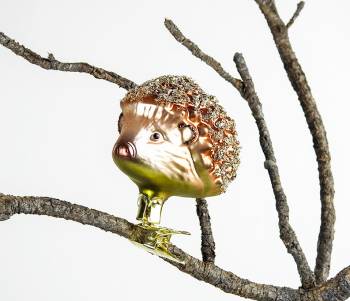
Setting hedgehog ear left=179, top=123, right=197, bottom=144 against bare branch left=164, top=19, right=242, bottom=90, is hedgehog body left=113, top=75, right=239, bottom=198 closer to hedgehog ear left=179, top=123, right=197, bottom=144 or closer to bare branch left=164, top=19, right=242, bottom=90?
hedgehog ear left=179, top=123, right=197, bottom=144

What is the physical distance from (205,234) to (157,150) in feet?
0.67

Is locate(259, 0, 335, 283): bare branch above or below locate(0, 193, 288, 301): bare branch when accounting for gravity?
above

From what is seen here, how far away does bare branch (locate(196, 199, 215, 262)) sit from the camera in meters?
0.97

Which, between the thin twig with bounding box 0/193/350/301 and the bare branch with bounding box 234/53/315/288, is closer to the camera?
the thin twig with bounding box 0/193/350/301

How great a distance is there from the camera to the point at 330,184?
3.12ft

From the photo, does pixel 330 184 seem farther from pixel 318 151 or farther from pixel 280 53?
pixel 280 53

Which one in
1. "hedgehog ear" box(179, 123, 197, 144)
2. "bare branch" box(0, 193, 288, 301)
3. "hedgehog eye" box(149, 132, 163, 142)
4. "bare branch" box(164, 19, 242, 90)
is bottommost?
"bare branch" box(0, 193, 288, 301)

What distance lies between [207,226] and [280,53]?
26 cm

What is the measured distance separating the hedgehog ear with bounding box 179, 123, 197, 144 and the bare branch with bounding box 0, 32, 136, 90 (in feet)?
0.69

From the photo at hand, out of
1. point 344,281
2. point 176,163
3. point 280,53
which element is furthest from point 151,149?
point 344,281

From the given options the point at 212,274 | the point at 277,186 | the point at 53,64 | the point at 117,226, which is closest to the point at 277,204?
the point at 277,186

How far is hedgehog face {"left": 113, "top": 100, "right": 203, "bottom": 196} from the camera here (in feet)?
2.71

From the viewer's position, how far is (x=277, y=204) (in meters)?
0.97

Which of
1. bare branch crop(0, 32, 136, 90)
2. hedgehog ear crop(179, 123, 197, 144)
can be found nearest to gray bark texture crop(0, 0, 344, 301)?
bare branch crop(0, 32, 136, 90)
